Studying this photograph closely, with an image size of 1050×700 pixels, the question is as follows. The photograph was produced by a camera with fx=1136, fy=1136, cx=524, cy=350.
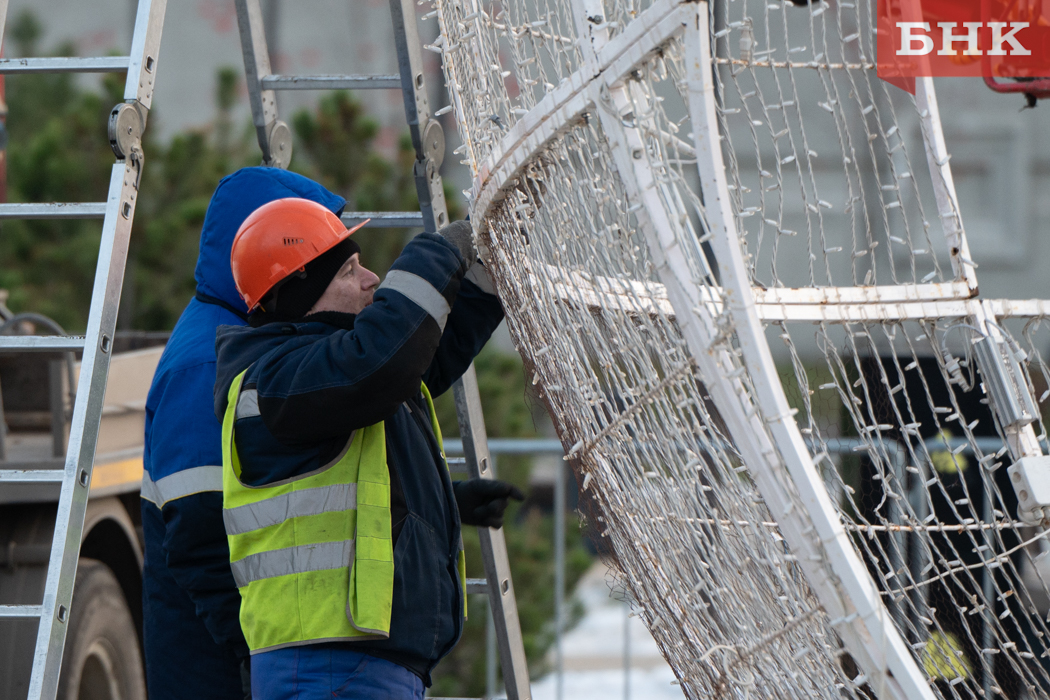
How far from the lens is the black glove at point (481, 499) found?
2.98 meters

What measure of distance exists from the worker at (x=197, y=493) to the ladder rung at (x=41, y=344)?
0.73 ft

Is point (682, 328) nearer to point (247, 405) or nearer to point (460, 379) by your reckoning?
point (247, 405)

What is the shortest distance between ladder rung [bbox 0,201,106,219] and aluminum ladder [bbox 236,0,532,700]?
0.71 m

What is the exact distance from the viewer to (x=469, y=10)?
7.63 feet

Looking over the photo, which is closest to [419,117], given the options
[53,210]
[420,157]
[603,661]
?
[420,157]

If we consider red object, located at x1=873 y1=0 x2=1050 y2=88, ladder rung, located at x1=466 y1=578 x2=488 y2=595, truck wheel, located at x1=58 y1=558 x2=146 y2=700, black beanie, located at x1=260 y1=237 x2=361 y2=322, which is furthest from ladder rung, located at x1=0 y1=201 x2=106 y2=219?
red object, located at x1=873 y1=0 x2=1050 y2=88

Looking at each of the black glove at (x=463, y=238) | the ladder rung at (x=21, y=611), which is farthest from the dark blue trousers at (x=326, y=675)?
the black glove at (x=463, y=238)

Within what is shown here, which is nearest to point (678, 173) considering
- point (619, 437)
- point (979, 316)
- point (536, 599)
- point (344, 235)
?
point (619, 437)

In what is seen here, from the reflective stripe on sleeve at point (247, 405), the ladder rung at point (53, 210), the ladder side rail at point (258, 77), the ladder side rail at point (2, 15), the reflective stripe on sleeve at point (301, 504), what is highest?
the ladder side rail at point (258, 77)

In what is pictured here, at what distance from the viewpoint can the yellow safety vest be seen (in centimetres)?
224

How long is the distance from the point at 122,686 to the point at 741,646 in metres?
3.31

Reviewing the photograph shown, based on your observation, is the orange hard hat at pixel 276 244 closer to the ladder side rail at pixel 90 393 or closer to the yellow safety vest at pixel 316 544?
the yellow safety vest at pixel 316 544

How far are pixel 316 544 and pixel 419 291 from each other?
1.79ft

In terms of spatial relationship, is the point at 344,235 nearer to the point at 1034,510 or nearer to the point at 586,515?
the point at 586,515
